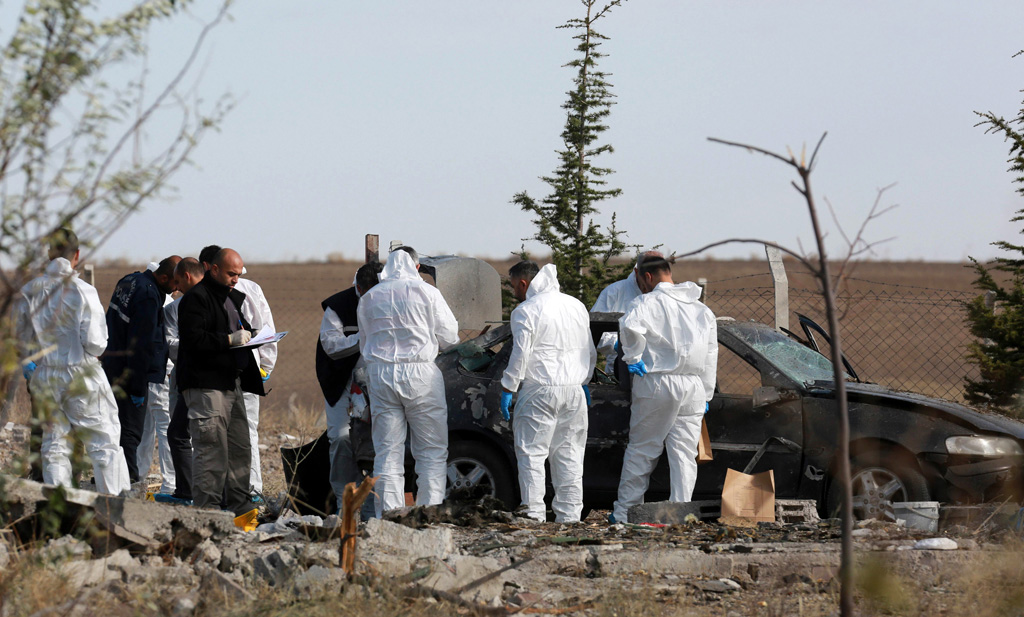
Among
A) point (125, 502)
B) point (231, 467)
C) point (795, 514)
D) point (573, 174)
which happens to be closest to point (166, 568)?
point (125, 502)

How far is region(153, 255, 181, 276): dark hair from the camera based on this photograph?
871 cm

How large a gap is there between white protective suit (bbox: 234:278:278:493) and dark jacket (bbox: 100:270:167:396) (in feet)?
2.18

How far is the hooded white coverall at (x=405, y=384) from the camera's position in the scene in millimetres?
7594

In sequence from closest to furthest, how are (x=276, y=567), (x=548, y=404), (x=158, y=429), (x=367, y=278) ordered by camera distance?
(x=276, y=567), (x=548, y=404), (x=367, y=278), (x=158, y=429)

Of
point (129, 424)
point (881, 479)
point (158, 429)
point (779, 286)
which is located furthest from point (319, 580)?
point (779, 286)

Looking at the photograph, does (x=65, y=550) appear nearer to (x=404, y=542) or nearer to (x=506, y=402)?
(x=404, y=542)

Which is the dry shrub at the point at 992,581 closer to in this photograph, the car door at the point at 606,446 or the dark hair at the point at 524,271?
the car door at the point at 606,446

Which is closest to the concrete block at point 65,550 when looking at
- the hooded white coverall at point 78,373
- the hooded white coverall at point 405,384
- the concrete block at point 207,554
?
the concrete block at point 207,554

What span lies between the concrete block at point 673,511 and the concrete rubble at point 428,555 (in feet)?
1.32

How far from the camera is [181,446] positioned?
24.8 feet

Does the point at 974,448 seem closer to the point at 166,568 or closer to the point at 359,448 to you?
the point at 359,448

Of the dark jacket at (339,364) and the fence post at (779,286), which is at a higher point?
the fence post at (779,286)

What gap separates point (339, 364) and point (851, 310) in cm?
2085

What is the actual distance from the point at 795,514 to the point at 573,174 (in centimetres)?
545
